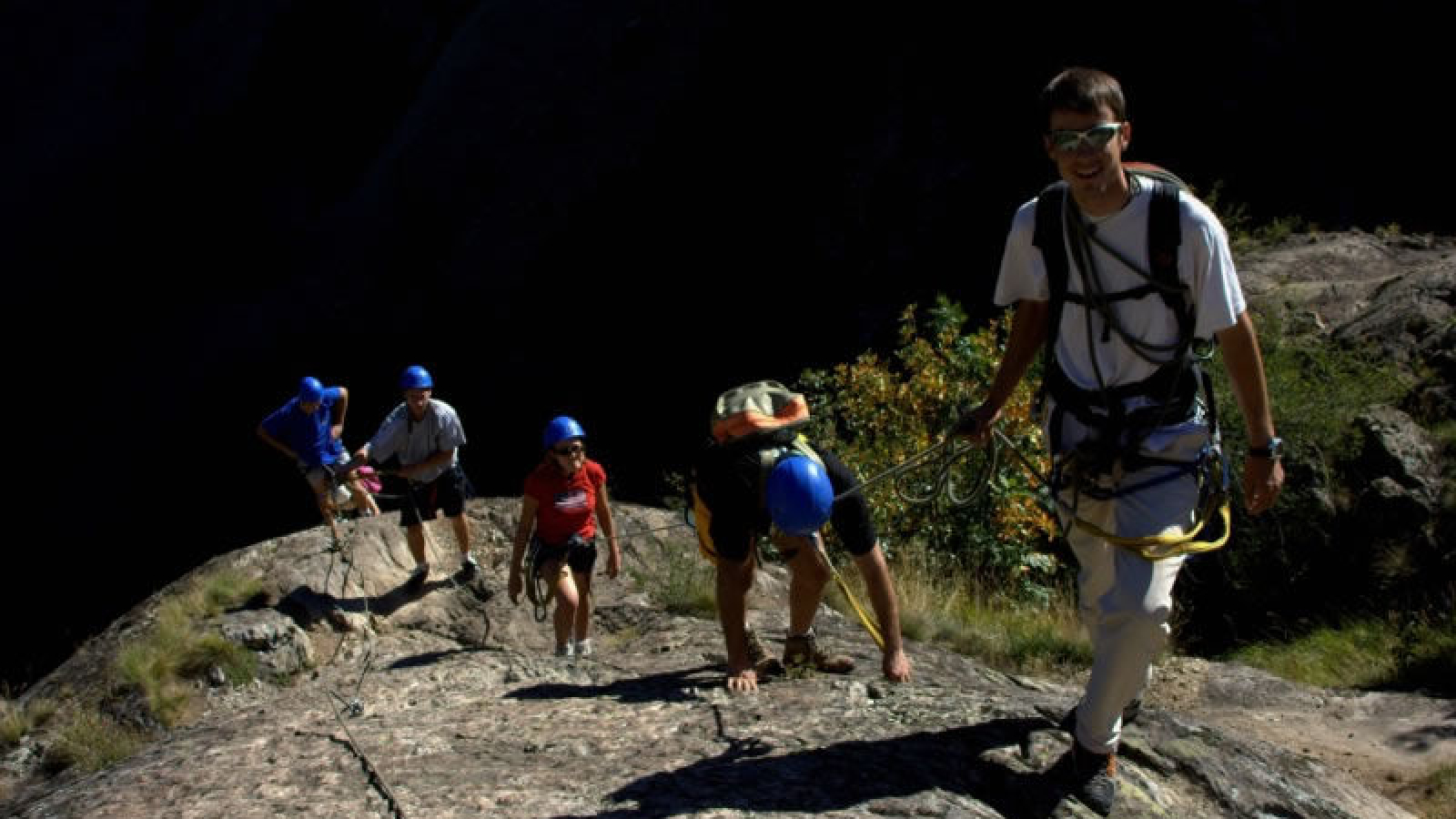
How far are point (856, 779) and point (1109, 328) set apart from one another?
1.63 metres

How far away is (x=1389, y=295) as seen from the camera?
13.2m

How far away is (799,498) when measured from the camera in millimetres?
4895

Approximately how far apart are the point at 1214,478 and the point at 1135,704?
951 millimetres

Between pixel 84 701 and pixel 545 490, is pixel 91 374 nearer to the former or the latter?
pixel 84 701

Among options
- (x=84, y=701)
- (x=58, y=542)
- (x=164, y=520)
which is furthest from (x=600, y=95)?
(x=84, y=701)

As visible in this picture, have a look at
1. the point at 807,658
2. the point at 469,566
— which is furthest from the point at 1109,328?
the point at 469,566

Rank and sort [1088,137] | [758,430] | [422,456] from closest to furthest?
[1088,137], [758,430], [422,456]

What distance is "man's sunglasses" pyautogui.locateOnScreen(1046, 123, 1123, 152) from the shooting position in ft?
12.9

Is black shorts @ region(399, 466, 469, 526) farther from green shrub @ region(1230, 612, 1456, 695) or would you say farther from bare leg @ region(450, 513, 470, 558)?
green shrub @ region(1230, 612, 1456, 695)

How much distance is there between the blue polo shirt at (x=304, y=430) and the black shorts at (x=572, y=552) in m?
→ 4.00

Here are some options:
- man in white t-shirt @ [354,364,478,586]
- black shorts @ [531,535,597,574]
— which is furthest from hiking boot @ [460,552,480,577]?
black shorts @ [531,535,597,574]

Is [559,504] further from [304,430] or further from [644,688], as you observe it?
[304,430]

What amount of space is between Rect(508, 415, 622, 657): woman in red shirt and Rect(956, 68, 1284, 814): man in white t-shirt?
3.92m

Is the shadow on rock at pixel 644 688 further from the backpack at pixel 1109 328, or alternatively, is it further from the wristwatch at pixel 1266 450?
the wristwatch at pixel 1266 450
